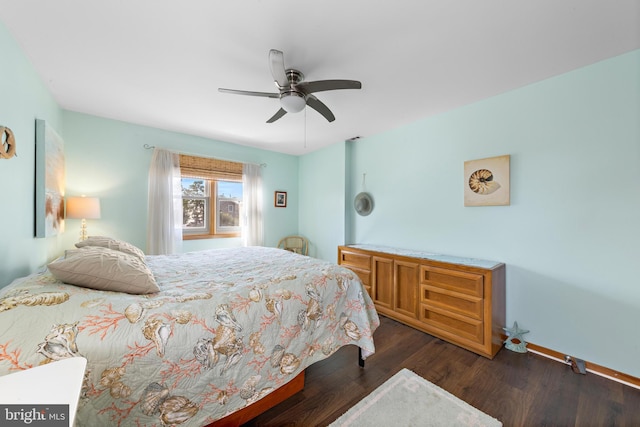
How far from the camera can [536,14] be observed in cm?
146

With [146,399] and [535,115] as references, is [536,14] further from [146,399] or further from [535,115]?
[146,399]

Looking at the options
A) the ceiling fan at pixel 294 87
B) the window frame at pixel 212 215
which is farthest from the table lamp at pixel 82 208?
the ceiling fan at pixel 294 87

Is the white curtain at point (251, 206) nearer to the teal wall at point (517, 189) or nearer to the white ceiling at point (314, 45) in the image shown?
the teal wall at point (517, 189)

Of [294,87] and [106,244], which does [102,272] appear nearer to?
[106,244]

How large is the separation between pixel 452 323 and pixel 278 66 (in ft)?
9.20

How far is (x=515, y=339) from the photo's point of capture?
2.30 meters

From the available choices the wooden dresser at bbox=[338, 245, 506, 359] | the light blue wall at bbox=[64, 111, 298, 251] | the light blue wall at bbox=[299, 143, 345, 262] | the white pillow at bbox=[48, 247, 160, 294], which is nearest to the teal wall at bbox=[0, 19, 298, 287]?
the light blue wall at bbox=[64, 111, 298, 251]

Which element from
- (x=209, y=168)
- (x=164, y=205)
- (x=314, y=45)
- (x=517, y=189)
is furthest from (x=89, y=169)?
(x=517, y=189)

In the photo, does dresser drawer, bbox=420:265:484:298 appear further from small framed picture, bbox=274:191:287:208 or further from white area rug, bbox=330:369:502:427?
small framed picture, bbox=274:191:287:208

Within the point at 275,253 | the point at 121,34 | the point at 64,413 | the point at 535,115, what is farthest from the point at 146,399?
the point at 535,115

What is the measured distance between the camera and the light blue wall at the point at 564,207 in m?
1.84

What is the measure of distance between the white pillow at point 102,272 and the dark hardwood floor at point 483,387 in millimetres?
1117

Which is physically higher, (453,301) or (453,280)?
(453,280)

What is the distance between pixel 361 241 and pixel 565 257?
2.38 metres
